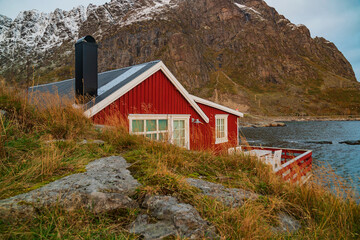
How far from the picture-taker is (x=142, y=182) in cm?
284

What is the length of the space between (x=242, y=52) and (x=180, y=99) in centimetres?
18013

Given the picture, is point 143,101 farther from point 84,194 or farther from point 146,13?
point 146,13

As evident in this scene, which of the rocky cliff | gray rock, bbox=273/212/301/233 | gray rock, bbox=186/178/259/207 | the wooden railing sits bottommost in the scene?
the wooden railing

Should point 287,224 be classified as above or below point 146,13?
below

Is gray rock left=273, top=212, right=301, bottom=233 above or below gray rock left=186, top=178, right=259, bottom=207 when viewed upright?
below

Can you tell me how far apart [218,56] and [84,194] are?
18268 centimetres

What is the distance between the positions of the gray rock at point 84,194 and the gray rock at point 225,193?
0.90 m

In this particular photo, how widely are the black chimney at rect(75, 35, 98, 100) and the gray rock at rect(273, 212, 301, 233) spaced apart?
279 inches

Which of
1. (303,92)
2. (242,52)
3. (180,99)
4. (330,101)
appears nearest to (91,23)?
(242,52)

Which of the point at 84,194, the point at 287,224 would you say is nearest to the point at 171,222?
the point at 84,194

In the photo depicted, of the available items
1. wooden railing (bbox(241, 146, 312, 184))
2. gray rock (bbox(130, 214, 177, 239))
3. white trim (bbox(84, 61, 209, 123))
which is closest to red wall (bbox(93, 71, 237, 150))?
white trim (bbox(84, 61, 209, 123))

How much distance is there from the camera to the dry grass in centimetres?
197

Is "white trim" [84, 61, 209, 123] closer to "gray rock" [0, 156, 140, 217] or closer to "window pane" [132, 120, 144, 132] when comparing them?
"window pane" [132, 120, 144, 132]

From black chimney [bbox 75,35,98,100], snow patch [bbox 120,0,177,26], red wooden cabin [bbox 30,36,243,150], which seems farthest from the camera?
snow patch [bbox 120,0,177,26]
